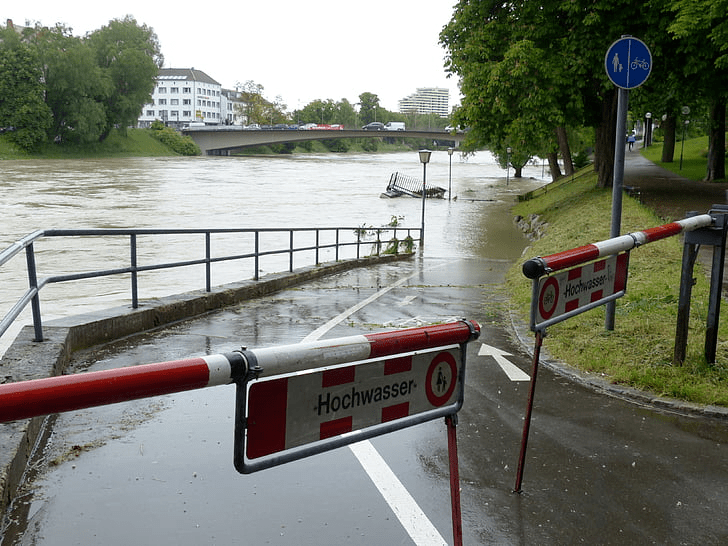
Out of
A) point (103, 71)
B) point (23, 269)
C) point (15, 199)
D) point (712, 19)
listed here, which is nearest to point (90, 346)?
point (23, 269)

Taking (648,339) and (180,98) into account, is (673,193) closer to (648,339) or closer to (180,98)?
(648,339)

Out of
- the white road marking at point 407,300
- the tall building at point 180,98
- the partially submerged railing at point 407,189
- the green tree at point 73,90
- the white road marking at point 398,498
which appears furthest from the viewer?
the tall building at point 180,98

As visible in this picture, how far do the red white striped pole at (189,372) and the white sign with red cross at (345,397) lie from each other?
0.33ft

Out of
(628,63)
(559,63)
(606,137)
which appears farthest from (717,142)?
(628,63)

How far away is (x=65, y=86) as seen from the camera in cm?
7988

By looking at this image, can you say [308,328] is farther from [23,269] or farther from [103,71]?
[103,71]

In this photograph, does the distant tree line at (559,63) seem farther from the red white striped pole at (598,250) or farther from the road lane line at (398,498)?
the road lane line at (398,498)

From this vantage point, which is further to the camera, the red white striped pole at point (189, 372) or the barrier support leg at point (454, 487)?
→ the barrier support leg at point (454, 487)

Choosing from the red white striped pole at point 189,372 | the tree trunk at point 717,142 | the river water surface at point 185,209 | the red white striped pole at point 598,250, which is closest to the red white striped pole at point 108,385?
the red white striped pole at point 189,372

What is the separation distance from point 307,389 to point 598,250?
233cm

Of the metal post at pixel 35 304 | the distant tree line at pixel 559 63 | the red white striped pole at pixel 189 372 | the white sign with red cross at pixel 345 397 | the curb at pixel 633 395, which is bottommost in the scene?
the curb at pixel 633 395

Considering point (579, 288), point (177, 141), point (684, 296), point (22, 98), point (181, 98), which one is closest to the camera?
point (579, 288)

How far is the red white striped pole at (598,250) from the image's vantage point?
3.57 m

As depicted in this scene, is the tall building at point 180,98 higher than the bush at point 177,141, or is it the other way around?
the tall building at point 180,98
